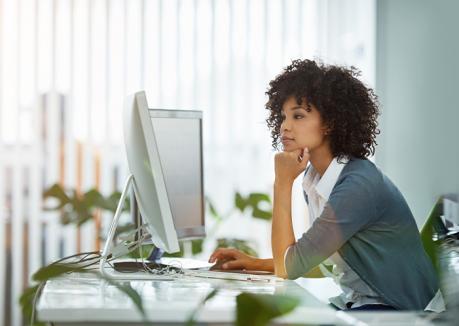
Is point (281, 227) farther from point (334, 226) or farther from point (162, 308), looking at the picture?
point (162, 308)

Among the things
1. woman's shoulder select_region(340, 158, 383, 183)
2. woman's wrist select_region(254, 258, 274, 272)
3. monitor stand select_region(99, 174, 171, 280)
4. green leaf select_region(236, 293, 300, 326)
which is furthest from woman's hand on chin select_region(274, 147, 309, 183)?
green leaf select_region(236, 293, 300, 326)

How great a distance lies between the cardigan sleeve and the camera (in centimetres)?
207

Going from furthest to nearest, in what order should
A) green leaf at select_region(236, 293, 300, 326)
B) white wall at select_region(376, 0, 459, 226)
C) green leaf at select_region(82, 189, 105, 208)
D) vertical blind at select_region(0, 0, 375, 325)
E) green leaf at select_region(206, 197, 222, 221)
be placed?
vertical blind at select_region(0, 0, 375, 325)
green leaf at select_region(206, 197, 222, 221)
green leaf at select_region(82, 189, 105, 208)
white wall at select_region(376, 0, 459, 226)
green leaf at select_region(236, 293, 300, 326)

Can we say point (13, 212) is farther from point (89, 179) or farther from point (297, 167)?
point (297, 167)

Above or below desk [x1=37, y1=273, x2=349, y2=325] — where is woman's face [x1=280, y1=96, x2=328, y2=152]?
above

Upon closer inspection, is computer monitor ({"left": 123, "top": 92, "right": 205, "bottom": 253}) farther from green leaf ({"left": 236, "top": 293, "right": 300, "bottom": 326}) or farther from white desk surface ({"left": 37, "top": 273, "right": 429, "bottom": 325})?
green leaf ({"left": 236, "top": 293, "right": 300, "bottom": 326})

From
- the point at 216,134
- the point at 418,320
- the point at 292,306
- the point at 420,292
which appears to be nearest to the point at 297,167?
the point at 420,292

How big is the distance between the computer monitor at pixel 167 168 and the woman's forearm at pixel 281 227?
0.86 feet

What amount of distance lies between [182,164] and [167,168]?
0.08 m

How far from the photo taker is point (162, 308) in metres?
1.39

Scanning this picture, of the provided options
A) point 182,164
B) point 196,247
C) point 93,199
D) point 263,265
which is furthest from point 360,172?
point 93,199

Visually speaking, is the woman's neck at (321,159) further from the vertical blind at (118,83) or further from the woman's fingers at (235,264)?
the vertical blind at (118,83)

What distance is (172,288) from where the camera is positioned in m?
1.78

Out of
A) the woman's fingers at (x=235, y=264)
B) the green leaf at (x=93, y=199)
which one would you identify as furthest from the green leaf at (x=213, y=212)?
the woman's fingers at (x=235, y=264)
